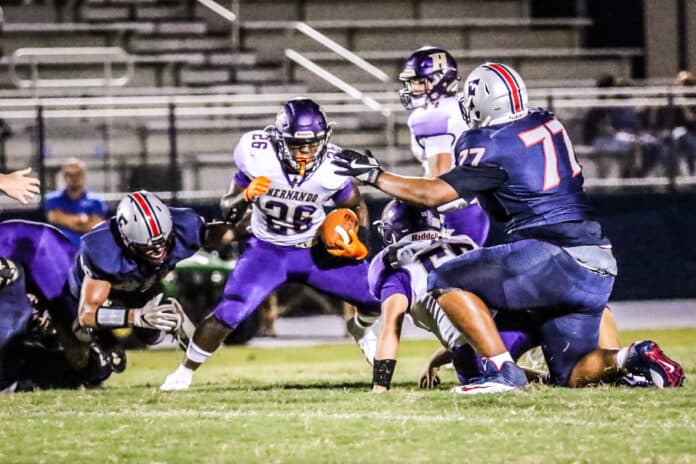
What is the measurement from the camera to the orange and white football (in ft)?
25.5

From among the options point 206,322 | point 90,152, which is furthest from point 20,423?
point 90,152

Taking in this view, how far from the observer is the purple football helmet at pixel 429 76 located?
8305mm

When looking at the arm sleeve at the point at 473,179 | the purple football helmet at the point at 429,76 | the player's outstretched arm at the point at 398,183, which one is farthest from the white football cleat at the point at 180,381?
the arm sleeve at the point at 473,179

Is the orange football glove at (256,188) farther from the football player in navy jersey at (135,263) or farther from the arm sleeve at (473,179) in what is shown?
the arm sleeve at (473,179)

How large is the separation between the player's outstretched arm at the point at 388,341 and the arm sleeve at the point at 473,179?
1153mm

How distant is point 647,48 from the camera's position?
57.7 ft

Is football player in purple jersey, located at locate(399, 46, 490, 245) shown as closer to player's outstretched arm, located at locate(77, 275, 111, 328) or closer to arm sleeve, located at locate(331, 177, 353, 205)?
arm sleeve, located at locate(331, 177, 353, 205)

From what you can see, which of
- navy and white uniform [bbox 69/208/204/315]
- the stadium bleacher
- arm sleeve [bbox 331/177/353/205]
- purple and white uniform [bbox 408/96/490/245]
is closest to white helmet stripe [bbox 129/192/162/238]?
navy and white uniform [bbox 69/208/204/315]

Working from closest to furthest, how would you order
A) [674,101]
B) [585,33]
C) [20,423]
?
[20,423] < [674,101] < [585,33]

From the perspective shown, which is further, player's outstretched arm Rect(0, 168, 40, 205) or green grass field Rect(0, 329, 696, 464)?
player's outstretched arm Rect(0, 168, 40, 205)

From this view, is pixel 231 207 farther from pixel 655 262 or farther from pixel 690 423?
pixel 655 262

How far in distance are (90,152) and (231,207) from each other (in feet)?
18.6

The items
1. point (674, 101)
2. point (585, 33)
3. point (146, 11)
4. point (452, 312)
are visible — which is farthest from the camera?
point (585, 33)

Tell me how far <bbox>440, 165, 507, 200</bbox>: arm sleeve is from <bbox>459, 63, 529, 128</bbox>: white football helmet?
330 mm
